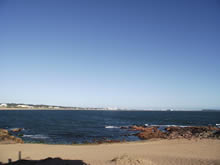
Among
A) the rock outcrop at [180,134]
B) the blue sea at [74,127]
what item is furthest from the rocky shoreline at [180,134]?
the blue sea at [74,127]

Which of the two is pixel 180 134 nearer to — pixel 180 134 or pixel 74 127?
pixel 180 134

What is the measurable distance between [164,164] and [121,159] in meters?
3.22

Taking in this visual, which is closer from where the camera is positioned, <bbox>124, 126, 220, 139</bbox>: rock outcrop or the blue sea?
<bbox>124, 126, 220, 139</bbox>: rock outcrop

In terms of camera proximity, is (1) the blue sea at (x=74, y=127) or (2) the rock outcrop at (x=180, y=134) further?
(1) the blue sea at (x=74, y=127)

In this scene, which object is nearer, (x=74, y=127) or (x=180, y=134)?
(x=180, y=134)

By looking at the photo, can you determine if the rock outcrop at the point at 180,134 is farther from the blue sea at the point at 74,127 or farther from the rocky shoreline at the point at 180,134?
the blue sea at the point at 74,127

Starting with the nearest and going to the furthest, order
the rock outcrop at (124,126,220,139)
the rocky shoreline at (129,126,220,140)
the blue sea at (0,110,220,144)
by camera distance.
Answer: the rocky shoreline at (129,126,220,140)
the rock outcrop at (124,126,220,139)
the blue sea at (0,110,220,144)

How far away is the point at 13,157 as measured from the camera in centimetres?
1407

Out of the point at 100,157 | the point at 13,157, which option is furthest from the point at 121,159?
the point at 13,157

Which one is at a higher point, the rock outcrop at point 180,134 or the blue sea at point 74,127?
the rock outcrop at point 180,134

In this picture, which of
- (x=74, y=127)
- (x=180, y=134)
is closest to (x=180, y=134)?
(x=180, y=134)

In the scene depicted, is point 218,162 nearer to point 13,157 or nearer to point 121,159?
point 121,159

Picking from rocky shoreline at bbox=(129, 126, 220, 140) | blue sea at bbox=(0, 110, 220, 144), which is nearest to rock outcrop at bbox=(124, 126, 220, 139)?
rocky shoreline at bbox=(129, 126, 220, 140)

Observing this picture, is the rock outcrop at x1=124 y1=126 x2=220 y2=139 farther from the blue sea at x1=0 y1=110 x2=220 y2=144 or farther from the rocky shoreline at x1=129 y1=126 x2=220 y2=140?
the blue sea at x1=0 y1=110 x2=220 y2=144
